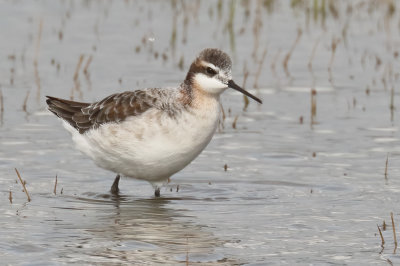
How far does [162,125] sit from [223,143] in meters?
3.44

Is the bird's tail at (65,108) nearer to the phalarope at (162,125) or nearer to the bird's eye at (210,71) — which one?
the phalarope at (162,125)

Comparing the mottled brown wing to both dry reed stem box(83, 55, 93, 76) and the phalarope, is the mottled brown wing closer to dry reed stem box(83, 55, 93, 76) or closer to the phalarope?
the phalarope

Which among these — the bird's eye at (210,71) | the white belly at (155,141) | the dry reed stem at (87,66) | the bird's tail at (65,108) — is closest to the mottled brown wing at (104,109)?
the bird's tail at (65,108)

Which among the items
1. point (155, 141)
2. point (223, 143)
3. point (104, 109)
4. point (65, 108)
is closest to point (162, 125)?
point (155, 141)

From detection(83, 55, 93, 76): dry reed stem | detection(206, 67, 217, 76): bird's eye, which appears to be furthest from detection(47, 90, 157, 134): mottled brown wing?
detection(83, 55, 93, 76): dry reed stem

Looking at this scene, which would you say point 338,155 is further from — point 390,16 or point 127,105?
point 390,16

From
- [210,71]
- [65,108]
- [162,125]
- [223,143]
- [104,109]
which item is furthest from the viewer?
[223,143]

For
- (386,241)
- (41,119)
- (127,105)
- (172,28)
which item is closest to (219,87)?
(127,105)

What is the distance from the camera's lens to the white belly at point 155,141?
1131 centimetres

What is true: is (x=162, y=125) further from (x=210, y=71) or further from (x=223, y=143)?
(x=223, y=143)

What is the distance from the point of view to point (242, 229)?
10.5 m

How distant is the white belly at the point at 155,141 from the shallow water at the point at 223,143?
0.47 m

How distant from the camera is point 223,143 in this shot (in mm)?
14648

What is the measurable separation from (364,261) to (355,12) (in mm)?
15624
